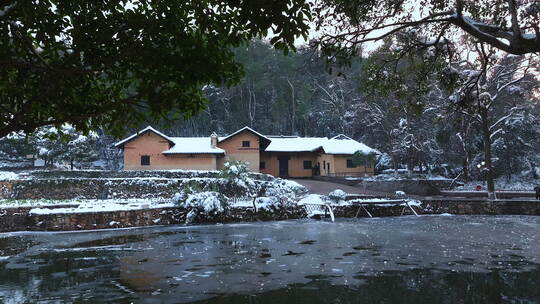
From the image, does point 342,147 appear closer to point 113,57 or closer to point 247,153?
point 247,153

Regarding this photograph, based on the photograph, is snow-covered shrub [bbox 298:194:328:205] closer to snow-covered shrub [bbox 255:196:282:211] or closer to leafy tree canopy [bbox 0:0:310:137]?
snow-covered shrub [bbox 255:196:282:211]

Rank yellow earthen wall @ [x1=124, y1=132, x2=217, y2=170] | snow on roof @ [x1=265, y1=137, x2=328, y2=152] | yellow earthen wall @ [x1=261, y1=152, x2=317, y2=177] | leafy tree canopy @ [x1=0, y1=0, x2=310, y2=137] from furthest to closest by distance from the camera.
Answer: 1. yellow earthen wall @ [x1=261, y1=152, x2=317, y2=177]
2. snow on roof @ [x1=265, y1=137, x2=328, y2=152]
3. yellow earthen wall @ [x1=124, y1=132, x2=217, y2=170]
4. leafy tree canopy @ [x1=0, y1=0, x2=310, y2=137]

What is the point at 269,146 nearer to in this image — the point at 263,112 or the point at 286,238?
the point at 263,112

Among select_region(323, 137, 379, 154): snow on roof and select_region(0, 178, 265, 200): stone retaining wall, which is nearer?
select_region(0, 178, 265, 200): stone retaining wall

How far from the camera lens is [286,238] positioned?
16.2 m

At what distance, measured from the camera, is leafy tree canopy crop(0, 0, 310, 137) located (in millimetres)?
4898

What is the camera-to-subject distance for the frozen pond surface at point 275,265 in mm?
8156

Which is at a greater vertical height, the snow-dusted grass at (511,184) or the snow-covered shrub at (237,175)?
the snow-covered shrub at (237,175)

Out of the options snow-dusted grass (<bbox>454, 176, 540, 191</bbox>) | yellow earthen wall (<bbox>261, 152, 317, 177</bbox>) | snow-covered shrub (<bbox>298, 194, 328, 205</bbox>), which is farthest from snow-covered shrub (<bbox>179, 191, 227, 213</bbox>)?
yellow earthen wall (<bbox>261, 152, 317, 177</bbox>)

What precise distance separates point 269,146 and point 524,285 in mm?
37085

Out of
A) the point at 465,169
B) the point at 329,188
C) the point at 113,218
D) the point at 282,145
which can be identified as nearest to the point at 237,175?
the point at 113,218

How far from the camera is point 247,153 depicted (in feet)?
138

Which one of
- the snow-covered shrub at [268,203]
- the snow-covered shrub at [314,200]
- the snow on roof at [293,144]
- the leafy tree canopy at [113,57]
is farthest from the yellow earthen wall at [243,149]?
the leafy tree canopy at [113,57]

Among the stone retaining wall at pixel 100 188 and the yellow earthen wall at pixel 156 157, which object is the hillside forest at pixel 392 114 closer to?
the yellow earthen wall at pixel 156 157
